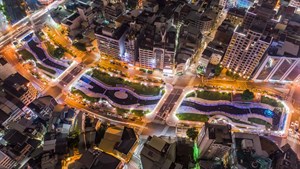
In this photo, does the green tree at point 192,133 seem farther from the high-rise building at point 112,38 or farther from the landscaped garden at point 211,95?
the high-rise building at point 112,38

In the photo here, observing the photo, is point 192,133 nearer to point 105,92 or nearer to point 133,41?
point 105,92

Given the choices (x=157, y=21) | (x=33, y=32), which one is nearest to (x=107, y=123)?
(x=157, y=21)

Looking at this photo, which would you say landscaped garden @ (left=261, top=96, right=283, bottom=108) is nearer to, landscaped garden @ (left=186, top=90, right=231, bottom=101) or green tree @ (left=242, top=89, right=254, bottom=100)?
green tree @ (left=242, top=89, right=254, bottom=100)

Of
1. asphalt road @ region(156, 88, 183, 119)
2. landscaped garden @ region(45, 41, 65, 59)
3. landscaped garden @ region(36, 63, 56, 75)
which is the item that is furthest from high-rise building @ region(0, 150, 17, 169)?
asphalt road @ region(156, 88, 183, 119)

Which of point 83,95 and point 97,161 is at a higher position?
point 83,95

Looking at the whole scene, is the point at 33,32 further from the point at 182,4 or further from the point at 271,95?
the point at 271,95

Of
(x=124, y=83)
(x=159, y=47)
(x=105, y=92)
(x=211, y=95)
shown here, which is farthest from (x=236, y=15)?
(x=105, y=92)
